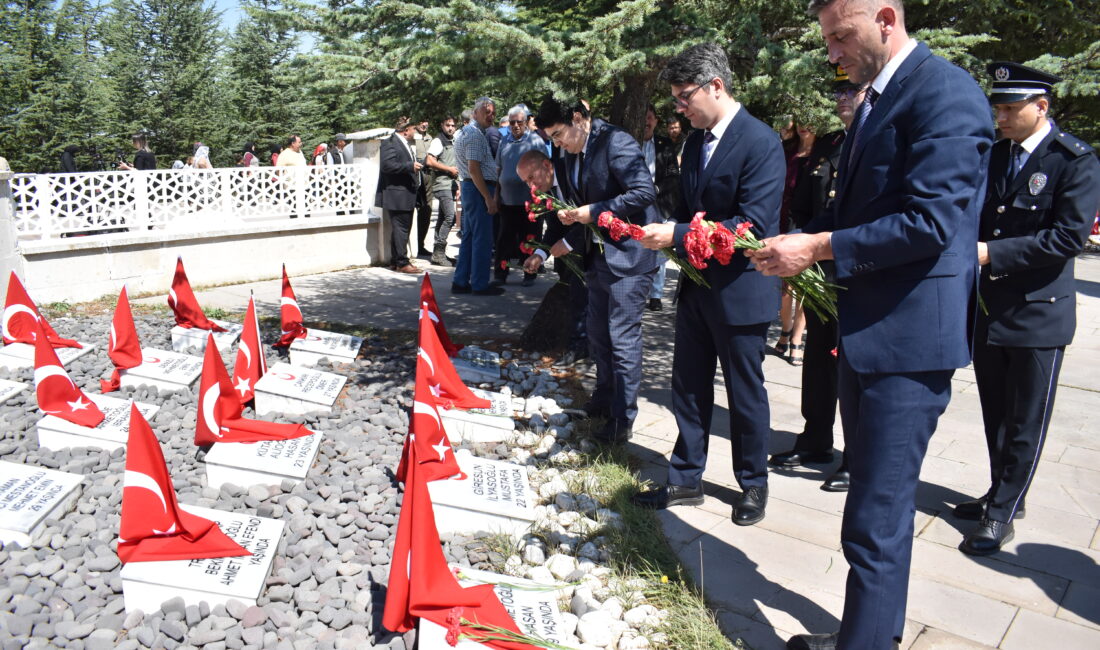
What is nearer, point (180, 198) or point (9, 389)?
→ point (9, 389)

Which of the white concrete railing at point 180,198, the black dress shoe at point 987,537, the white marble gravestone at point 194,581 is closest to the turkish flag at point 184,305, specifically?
the white concrete railing at point 180,198

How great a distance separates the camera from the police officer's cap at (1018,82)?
3.49m

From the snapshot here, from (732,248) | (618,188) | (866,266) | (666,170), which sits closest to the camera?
(866,266)

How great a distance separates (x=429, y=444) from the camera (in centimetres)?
409

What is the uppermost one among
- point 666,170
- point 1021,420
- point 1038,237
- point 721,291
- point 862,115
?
point 862,115

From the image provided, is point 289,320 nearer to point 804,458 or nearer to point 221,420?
point 221,420

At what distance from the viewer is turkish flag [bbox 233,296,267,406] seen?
5133 mm

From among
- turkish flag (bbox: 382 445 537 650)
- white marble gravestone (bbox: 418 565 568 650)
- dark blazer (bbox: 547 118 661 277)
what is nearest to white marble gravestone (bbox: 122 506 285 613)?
turkish flag (bbox: 382 445 537 650)

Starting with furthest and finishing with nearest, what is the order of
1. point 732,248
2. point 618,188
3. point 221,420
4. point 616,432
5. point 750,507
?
point 616,432 < point 618,188 < point 221,420 < point 750,507 < point 732,248

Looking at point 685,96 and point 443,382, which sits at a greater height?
point 685,96

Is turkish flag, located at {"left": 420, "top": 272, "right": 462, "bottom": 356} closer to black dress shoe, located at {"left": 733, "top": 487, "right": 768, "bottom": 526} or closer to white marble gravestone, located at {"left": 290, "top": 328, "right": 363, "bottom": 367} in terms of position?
white marble gravestone, located at {"left": 290, "top": 328, "right": 363, "bottom": 367}

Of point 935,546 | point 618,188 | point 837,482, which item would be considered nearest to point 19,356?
point 618,188

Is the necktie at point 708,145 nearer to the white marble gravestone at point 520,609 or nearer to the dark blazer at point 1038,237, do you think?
the dark blazer at point 1038,237

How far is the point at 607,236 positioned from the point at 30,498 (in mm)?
3205
